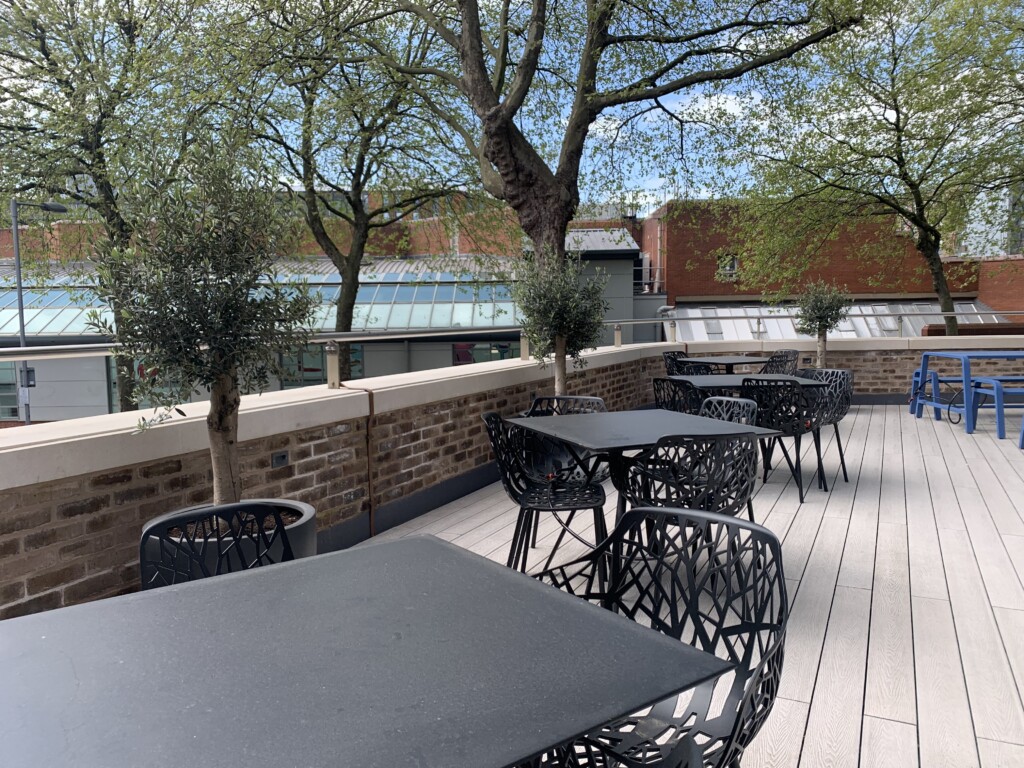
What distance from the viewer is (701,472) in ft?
10.9

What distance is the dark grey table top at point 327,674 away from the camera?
922 millimetres

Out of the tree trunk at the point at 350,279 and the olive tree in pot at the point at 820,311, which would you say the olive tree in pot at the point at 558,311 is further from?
the tree trunk at the point at 350,279

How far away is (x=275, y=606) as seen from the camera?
56.2 inches

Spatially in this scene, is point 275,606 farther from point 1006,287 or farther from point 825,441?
point 1006,287

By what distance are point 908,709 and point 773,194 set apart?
15.9m

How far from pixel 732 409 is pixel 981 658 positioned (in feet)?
7.04

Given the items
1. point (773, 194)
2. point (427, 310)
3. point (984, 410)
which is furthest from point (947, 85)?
point (427, 310)

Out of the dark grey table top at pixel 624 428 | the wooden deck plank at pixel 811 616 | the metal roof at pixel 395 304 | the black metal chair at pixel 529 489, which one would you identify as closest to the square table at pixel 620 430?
the dark grey table top at pixel 624 428

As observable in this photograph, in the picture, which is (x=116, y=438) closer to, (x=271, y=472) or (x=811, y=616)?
(x=271, y=472)

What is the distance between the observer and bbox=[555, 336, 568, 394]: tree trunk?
6203 millimetres

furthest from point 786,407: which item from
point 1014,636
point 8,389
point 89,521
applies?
point 8,389

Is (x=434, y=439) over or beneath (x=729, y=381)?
beneath

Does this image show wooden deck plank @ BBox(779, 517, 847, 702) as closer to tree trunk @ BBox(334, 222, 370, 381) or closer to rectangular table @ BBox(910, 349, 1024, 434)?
rectangular table @ BBox(910, 349, 1024, 434)

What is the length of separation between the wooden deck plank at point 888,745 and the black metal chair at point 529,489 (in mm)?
1338
